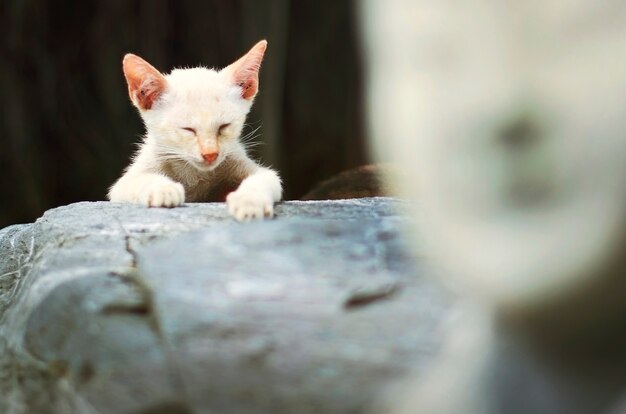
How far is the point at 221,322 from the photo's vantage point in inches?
71.2

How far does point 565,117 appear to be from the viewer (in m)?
1.67

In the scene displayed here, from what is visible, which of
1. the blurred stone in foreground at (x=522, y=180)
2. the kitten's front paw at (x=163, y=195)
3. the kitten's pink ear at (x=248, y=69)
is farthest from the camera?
the kitten's pink ear at (x=248, y=69)

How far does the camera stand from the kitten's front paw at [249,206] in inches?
89.1

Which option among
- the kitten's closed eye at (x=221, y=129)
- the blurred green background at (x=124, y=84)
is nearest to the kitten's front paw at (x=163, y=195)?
the kitten's closed eye at (x=221, y=129)

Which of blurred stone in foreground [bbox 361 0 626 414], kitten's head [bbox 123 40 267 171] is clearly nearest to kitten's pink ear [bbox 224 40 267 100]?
kitten's head [bbox 123 40 267 171]

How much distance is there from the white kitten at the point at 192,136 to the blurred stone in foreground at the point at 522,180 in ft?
2.81

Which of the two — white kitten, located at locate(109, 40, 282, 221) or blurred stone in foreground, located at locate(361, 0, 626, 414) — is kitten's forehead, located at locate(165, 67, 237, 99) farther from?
blurred stone in foreground, located at locate(361, 0, 626, 414)

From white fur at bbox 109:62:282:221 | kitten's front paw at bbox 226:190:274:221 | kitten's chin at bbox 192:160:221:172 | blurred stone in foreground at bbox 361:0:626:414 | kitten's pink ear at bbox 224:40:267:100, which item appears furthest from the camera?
kitten's pink ear at bbox 224:40:267:100

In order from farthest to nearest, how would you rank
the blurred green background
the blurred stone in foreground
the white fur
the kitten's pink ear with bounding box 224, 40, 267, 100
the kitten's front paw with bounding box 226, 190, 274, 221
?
the blurred green background, the kitten's pink ear with bounding box 224, 40, 267, 100, the white fur, the kitten's front paw with bounding box 226, 190, 274, 221, the blurred stone in foreground

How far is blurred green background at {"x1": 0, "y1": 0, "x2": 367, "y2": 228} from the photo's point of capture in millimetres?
4688

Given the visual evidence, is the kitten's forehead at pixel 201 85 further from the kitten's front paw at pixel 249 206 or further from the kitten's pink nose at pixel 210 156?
the kitten's front paw at pixel 249 206

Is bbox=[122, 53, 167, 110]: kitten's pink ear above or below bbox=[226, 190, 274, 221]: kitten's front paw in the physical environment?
above

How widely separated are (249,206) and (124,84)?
→ 2.83 metres

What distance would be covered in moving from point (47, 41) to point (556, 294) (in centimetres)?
378
